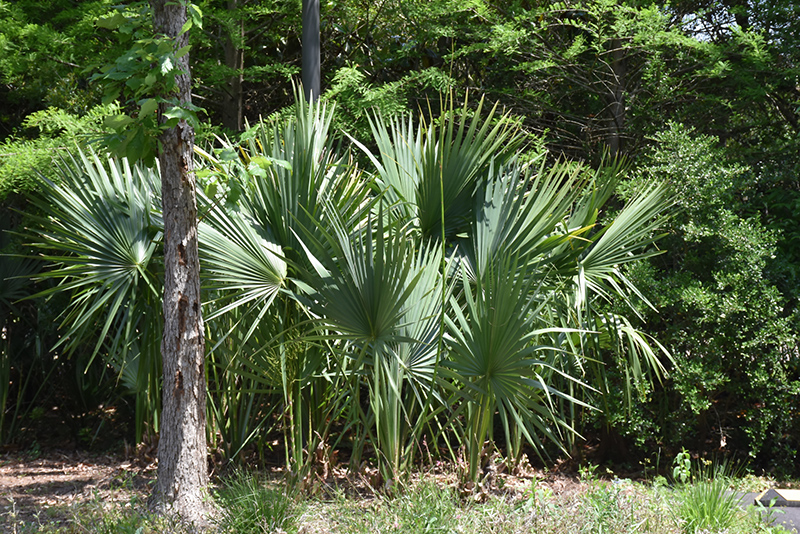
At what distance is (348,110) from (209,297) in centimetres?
321

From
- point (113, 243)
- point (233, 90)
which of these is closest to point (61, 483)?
point (113, 243)

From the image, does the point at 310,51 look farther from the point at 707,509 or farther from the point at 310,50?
the point at 707,509

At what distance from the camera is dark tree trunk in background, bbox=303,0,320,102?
18.1 feet

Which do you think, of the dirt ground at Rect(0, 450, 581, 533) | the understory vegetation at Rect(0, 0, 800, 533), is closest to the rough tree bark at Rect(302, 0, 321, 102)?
the understory vegetation at Rect(0, 0, 800, 533)

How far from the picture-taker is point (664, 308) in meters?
5.82

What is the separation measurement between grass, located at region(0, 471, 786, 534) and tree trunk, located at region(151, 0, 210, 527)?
0.63 feet

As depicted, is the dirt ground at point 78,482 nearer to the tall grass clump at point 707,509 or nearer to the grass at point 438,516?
the grass at point 438,516

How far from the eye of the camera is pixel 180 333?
4.09 metres

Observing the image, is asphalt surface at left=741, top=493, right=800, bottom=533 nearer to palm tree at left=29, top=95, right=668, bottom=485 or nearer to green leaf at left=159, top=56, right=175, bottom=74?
palm tree at left=29, top=95, right=668, bottom=485

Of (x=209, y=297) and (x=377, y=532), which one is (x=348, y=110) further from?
(x=377, y=532)

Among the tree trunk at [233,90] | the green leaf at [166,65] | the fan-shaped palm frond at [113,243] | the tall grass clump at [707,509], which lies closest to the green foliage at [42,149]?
the fan-shaped palm frond at [113,243]

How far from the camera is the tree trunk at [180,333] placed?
13.4 feet

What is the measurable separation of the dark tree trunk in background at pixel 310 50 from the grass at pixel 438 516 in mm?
3158

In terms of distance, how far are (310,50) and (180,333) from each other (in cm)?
270
